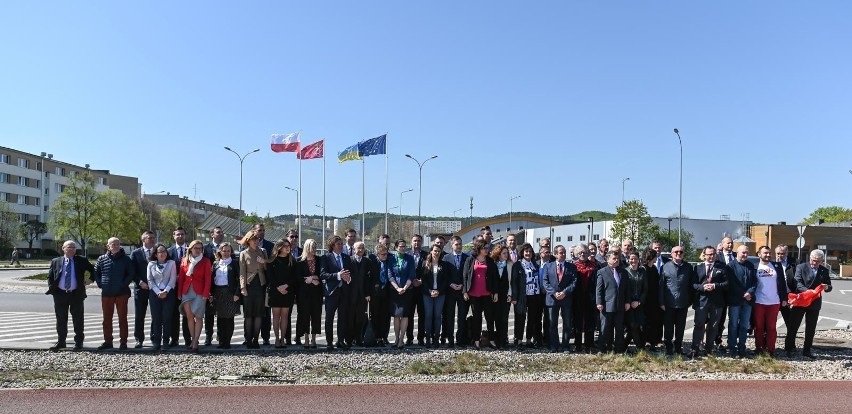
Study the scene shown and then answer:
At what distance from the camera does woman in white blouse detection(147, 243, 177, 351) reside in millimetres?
11547

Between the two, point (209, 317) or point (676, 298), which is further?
point (209, 317)

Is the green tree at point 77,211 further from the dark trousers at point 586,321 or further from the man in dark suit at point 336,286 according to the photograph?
the dark trousers at point 586,321

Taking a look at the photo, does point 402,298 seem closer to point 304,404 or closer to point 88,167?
point 304,404

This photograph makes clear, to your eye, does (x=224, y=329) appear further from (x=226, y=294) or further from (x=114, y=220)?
(x=114, y=220)

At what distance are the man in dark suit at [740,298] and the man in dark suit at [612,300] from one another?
1805 mm

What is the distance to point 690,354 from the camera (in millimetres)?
11539

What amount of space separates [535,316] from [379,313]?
2.81 metres

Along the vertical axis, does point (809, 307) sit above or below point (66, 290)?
below

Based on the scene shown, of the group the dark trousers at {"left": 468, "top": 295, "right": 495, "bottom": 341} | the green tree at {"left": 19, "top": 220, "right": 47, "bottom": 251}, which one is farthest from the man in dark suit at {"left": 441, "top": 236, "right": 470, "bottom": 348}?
the green tree at {"left": 19, "top": 220, "right": 47, "bottom": 251}

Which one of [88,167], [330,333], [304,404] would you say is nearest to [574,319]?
[330,333]

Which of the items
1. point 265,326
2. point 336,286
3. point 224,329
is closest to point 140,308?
point 224,329

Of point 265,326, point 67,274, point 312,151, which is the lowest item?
point 265,326

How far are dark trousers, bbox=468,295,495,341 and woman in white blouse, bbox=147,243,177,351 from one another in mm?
5143

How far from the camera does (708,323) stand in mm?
11695
